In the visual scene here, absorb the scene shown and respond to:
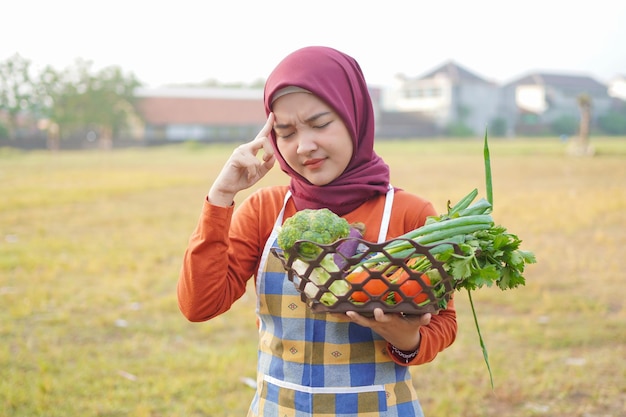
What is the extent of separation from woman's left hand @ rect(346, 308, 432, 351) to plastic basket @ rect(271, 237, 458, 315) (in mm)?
22

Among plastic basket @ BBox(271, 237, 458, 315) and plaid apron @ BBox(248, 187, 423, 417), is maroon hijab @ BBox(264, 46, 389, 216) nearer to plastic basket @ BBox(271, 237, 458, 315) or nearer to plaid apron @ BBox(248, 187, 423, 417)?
plaid apron @ BBox(248, 187, 423, 417)

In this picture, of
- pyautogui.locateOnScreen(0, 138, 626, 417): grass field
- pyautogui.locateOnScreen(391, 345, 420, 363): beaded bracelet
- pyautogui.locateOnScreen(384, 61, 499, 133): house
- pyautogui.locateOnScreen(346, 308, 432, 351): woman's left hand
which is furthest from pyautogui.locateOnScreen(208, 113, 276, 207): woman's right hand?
pyautogui.locateOnScreen(384, 61, 499, 133): house

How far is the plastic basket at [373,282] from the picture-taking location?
161 centimetres

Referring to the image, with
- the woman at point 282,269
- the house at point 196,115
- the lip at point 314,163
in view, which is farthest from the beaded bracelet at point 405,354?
the house at point 196,115

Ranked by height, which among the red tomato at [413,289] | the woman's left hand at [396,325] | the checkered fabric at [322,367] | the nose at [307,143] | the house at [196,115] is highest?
the nose at [307,143]

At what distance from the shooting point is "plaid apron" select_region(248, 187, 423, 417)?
1.92m

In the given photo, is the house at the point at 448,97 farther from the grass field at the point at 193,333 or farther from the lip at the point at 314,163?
the lip at the point at 314,163

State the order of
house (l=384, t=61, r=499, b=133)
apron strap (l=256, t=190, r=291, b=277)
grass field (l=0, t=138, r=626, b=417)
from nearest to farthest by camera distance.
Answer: apron strap (l=256, t=190, r=291, b=277) → grass field (l=0, t=138, r=626, b=417) → house (l=384, t=61, r=499, b=133)

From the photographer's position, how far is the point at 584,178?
1914 centimetres

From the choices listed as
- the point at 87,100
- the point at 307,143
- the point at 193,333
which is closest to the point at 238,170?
the point at 307,143

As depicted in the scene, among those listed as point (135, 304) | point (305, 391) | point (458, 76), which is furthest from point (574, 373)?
point (458, 76)

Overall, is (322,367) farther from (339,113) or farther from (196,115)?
(196,115)

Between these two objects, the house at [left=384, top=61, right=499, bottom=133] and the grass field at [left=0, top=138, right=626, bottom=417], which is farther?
the house at [left=384, top=61, right=499, bottom=133]

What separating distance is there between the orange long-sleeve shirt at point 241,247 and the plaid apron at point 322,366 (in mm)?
74
